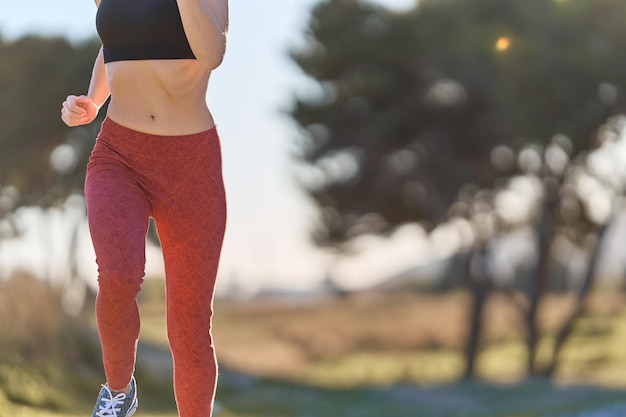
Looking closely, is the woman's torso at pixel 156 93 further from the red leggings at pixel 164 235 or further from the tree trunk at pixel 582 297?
the tree trunk at pixel 582 297

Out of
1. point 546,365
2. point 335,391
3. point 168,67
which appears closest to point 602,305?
point 546,365

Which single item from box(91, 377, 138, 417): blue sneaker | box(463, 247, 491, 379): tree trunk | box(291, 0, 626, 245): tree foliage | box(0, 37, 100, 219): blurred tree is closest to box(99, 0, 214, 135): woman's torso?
box(91, 377, 138, 417): blue sneaker

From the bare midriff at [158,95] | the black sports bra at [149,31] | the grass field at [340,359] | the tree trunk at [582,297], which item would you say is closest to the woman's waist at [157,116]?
the bare midriff at [158,95]

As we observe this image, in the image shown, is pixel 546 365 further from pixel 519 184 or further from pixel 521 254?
pixel 519 184

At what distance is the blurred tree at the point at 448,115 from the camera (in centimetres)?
2083

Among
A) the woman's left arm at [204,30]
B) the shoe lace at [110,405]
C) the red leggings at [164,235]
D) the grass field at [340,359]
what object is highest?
the woman's left arm at [204,30]

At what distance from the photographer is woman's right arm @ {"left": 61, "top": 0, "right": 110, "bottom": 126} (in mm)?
3809

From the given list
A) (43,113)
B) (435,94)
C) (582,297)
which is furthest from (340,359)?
(43,113)

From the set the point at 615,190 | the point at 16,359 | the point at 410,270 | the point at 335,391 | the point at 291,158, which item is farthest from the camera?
the point at 410,270

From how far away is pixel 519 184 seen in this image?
23.1m

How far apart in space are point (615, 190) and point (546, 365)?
413 centimetres

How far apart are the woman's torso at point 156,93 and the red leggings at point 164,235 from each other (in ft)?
0.13

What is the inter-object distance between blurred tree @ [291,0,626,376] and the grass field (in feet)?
6.71

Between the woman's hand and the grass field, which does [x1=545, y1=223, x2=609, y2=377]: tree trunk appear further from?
the woman's hand
